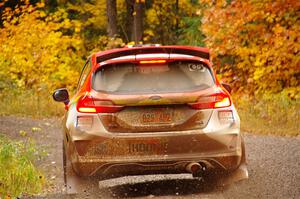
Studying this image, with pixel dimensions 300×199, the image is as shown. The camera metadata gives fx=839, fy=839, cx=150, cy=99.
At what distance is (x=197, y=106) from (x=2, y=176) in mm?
2828

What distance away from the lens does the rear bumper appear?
8.39m

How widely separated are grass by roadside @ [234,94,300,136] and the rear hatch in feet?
26.7

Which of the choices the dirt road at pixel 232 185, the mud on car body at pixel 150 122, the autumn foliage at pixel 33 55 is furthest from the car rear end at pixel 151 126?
the autumn foliage at pixel 33 55

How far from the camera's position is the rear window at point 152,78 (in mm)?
8555

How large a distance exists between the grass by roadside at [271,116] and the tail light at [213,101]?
7.95m

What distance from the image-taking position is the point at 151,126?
841 centimetres

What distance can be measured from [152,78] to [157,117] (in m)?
0.46

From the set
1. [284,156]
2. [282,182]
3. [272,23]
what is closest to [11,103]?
[272,23]

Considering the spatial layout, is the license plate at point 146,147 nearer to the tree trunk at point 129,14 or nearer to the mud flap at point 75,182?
the mud flap at point 75,182

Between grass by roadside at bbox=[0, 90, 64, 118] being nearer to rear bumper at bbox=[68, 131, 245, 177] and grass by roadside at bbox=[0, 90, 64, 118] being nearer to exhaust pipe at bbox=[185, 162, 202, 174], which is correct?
rear bumper at bbox=[68, 131, 245, 177]

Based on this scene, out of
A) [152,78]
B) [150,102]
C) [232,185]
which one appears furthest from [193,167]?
[232,185]

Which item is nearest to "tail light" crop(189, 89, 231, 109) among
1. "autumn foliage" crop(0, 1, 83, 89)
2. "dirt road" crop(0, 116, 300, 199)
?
"dirt road" crop(0, 116, 300, 199)

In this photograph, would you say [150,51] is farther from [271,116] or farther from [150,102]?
[271,116]

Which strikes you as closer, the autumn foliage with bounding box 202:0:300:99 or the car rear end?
the car rear end
